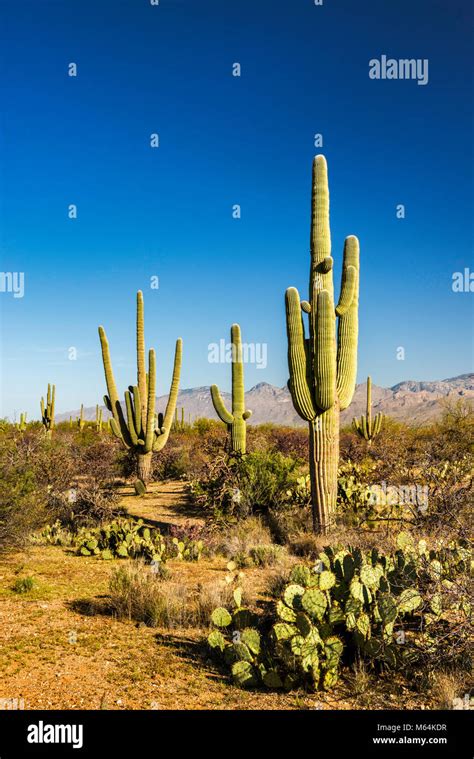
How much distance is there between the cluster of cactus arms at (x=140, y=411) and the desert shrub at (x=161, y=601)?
9248 mm

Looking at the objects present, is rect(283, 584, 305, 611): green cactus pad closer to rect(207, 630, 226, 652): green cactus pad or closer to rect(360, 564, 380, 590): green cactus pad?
rect(360, 564, 380, 590): green cactus pad

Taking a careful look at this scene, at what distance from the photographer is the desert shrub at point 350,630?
466 centimetres

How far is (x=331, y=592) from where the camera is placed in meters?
5.44

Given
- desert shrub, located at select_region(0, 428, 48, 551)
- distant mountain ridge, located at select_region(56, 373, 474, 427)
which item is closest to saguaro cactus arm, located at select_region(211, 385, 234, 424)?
desert shrub, located at select_region(0, 428, 48, 551)

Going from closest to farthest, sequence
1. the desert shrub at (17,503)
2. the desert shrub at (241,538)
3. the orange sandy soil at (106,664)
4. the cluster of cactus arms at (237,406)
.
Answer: the orange sandy soil at (106,664)
the desert shrub at (17,503)
the desert shrub at (241,538)
the cluster of cactus arms at (237,406)

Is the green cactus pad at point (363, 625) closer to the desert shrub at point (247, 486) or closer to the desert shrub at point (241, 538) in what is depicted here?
the desert shrub at point (241, 538)

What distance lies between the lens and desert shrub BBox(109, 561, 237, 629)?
6.30 metres

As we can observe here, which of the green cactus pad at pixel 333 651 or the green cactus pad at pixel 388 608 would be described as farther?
the green cactus pad at pixel 388 608

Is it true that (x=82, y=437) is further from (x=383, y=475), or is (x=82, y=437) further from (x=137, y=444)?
(x=383, y=475)

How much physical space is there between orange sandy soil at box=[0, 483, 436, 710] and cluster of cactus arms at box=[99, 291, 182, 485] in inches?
331

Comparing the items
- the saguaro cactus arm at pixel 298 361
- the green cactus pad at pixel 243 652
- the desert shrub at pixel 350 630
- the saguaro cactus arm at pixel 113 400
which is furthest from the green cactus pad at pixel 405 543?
the saguaro cactus arm at pixel 113 400

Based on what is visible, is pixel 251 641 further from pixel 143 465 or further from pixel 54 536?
pixel 143 465

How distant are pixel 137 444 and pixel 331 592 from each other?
1187 centimetres
